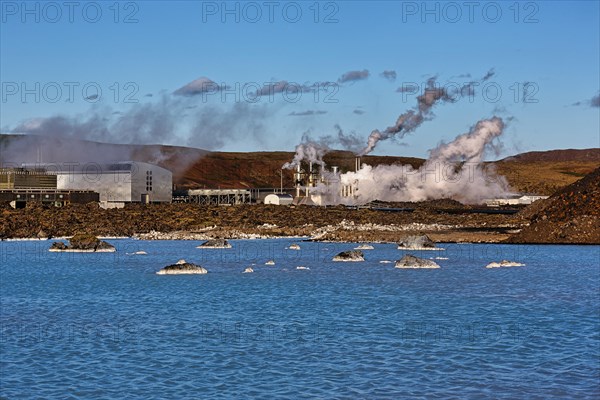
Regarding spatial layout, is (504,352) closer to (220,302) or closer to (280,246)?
(220,302)

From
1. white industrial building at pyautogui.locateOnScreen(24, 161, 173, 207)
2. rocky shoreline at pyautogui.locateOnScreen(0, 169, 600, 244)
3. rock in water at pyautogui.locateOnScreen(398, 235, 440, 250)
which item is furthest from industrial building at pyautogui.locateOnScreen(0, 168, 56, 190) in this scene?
rock in water at pyautogui.locateOnScreen(398, 235, 440, 250)

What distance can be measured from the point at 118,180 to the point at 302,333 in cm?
12450

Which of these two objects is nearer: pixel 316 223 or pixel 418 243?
pixel 418 243

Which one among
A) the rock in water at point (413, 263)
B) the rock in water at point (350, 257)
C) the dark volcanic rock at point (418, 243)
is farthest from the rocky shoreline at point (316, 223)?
the rock in water at point (413, 263)

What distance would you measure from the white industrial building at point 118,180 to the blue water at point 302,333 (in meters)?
90.8

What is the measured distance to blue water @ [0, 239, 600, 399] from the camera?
2208 cm

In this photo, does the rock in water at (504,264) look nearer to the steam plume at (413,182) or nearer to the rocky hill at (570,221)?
the rocky hill at (570,221)

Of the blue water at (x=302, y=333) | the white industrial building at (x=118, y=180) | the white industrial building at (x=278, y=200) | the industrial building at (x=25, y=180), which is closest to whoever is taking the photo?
the blue water at (x=302, y=333)

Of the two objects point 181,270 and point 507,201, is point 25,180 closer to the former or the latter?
point 507,201

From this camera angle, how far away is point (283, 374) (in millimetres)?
23438

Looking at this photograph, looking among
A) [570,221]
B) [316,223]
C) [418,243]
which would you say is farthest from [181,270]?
[316,223]

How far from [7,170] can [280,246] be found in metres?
98.5

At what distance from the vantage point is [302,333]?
3100 cm

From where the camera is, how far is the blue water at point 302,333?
22.1 metres
